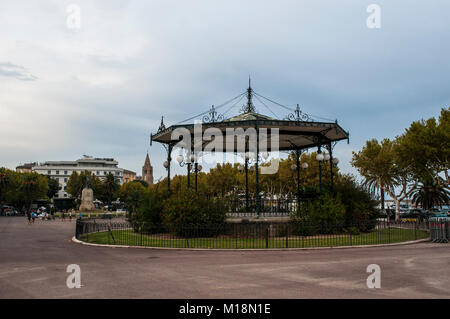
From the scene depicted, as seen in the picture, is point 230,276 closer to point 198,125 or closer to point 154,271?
point 154,271

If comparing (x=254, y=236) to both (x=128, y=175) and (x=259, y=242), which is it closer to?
(x=259, y=242)

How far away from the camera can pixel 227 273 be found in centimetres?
1019

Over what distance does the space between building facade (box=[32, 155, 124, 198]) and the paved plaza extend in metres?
130

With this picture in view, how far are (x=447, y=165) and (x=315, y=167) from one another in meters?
19.3

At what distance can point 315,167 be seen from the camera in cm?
5238

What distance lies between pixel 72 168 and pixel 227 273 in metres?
146

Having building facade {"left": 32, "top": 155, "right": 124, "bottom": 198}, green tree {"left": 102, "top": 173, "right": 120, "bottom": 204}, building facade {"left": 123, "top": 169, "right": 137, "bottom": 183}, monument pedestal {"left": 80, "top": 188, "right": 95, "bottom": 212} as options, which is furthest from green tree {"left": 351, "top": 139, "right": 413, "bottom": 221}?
building facade {"left": 123, "top": 169, "right": 137, "bottom": 183}

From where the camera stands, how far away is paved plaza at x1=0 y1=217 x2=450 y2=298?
7918 mm

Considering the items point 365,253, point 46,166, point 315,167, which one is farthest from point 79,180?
point 365,253

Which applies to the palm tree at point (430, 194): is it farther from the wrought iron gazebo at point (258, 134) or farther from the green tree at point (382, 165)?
the wrought iron gazebo at point (258, 134)

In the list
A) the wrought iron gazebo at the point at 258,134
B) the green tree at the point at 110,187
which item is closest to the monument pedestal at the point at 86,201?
the green tree at the point at 110,187

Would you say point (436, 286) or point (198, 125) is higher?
→ point (198, 125)

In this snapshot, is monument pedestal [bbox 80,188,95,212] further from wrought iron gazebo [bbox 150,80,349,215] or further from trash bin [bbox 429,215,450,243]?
trash bin [bbox 429,215,450,243]

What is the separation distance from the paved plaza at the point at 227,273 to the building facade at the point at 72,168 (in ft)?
425
